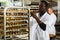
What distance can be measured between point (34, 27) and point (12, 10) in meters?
0.74

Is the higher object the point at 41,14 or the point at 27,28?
the point at 41,14

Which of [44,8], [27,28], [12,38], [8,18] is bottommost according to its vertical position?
[12,38]

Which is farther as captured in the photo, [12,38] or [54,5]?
[54,5]

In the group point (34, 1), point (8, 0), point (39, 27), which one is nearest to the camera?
point (39, 27)

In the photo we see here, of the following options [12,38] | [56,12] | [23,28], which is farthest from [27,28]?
[56,12]

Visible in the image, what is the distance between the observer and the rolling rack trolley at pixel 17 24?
292 centimetres

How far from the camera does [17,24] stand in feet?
9.86

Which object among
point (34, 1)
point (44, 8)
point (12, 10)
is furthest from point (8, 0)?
point (44, 8)

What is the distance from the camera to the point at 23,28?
3037 millimetres

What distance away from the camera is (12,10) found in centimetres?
294

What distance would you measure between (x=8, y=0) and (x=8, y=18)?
0.47 m

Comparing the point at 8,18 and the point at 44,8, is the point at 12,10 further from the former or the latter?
the point at 44,8

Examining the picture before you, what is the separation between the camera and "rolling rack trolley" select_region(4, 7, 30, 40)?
9.58ft

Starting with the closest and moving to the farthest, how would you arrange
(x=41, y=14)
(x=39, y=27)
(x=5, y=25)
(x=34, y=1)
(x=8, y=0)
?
A: (x=39, y=27)
(x=41, y=14)
(x=5, y=25)
(x=8, y=0)
(x=34, y=1)
